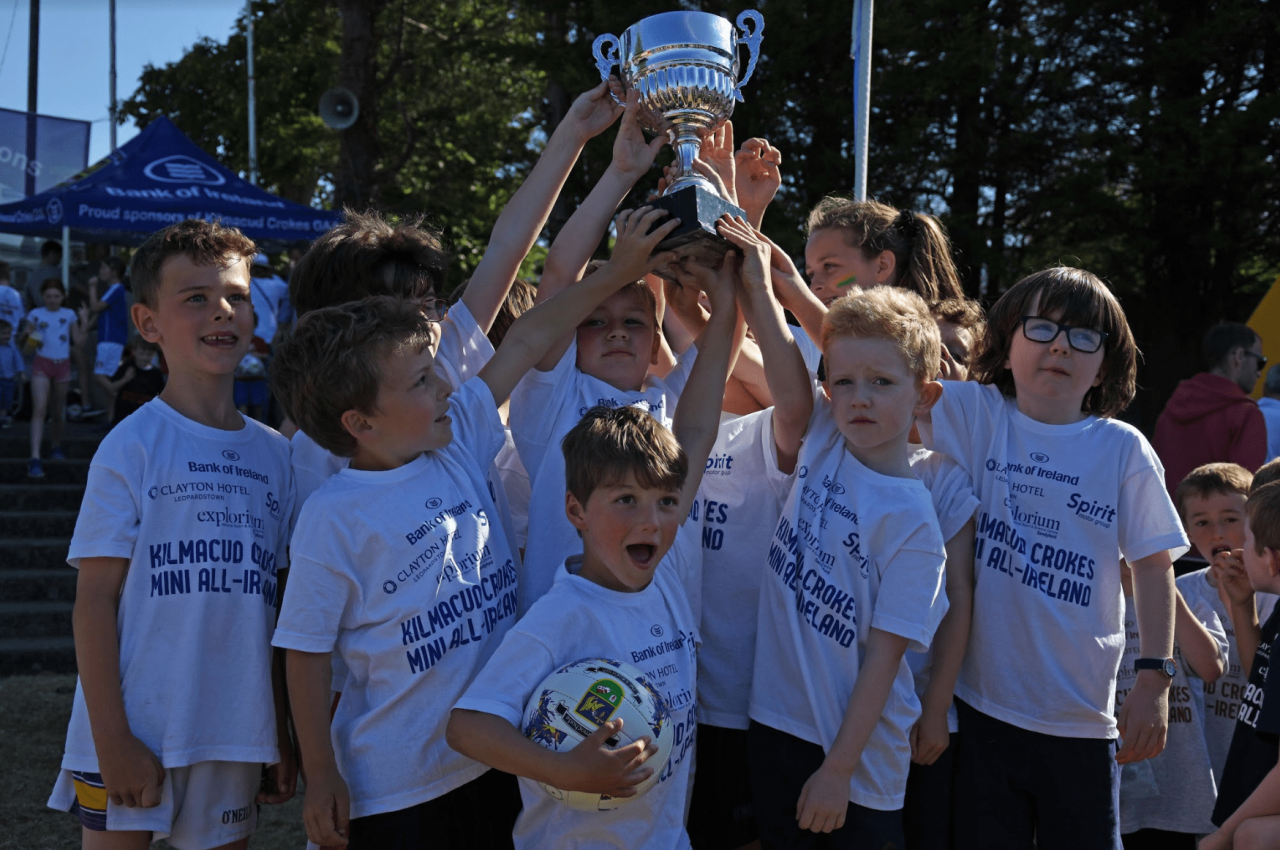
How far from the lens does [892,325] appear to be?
265 centimetres

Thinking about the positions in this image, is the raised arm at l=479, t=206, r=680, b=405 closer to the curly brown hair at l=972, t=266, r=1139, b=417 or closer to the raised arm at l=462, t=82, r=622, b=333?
the raised arm at l=462, t=82, r=622, b=333

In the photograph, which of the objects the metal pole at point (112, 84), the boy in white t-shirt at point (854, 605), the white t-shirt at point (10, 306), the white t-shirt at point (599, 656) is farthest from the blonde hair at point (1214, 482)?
the metal pole at point (112, 84)

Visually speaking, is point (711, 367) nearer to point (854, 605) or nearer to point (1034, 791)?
point (854, 605)

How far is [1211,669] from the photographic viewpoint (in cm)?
340

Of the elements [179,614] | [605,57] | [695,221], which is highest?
[605,57]

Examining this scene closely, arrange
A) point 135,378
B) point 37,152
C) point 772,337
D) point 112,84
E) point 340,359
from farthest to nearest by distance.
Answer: point 112,84 → point 37,152 → point 135,378 → point 772,337 → point 340,359

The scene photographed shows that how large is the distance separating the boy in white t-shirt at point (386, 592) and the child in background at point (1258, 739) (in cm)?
168

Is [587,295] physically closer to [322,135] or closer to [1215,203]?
[1215,203]

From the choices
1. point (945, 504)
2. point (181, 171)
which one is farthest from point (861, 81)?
point (181, 171)

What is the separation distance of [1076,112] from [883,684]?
34.0ft

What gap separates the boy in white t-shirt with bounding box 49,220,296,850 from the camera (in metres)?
2.51

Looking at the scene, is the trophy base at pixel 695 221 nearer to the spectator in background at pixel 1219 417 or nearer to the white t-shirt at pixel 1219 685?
the white t-shirt at pixel 1219 685

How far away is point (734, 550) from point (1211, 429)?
419cm

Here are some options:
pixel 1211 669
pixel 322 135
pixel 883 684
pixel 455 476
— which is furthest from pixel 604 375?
pixel 322 135
